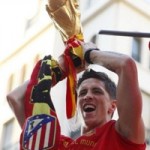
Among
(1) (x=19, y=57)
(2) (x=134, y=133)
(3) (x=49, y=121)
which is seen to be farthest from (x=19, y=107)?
(1) (x=19, y=57)

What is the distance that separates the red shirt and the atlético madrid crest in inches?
7.9

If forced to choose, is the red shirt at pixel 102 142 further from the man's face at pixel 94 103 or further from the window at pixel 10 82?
the window at pixel 10 82

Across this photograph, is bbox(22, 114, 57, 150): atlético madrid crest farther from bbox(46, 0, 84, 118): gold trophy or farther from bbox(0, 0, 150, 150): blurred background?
bbox(0, 0, 150, 150): blurred background

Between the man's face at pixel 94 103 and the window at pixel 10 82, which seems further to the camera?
the window at pixel 10 82

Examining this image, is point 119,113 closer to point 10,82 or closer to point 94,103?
point 94,103

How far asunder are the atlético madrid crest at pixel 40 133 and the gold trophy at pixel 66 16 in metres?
0.47

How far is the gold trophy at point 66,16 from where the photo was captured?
287 cm

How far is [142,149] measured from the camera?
8.89 feet

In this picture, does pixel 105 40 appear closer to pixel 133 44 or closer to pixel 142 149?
pixel 133 44

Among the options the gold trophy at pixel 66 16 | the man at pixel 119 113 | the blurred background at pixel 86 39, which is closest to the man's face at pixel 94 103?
the man at pixel 119 113

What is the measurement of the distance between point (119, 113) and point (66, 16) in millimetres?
479

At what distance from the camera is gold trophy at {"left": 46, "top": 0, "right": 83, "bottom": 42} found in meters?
2.87

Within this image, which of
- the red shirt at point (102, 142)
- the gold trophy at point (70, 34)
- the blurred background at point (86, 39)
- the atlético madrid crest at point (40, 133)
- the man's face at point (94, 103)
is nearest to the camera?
the atlético madrid crest at point (40, 133)

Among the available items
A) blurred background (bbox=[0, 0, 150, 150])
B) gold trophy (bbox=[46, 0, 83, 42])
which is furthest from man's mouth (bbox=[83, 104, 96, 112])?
blurred background (bbox=[0, 0, 150, 150])
